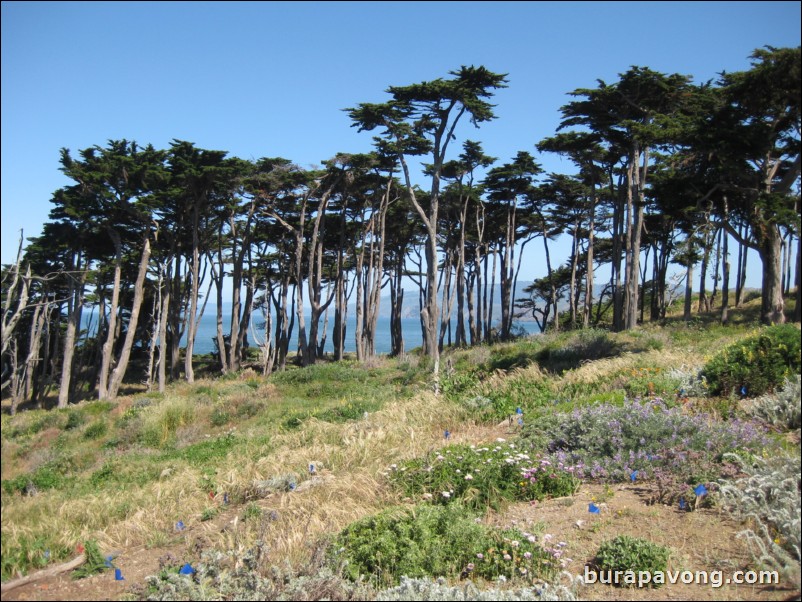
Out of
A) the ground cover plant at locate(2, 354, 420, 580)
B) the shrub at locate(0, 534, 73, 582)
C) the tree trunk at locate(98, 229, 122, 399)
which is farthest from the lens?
the tree trunk at locate(98, 229, 122, 399)

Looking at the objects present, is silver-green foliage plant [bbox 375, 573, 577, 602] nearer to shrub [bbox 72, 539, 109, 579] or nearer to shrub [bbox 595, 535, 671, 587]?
shrub [bbox 595, 535, 671, 587]

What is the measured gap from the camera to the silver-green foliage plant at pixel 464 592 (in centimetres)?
452

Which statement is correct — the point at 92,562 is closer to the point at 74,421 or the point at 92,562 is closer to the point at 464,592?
the point at 464,592

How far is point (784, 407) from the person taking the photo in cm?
704

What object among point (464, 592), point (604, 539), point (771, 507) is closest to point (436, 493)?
point (604, 539)

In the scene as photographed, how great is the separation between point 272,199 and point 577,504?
1158 inches

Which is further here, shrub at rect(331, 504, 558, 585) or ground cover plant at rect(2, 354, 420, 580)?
ground cover plant at rect(2, 354, 420, 580)

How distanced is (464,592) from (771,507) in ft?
9.66

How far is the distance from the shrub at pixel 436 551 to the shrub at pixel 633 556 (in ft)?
1.49

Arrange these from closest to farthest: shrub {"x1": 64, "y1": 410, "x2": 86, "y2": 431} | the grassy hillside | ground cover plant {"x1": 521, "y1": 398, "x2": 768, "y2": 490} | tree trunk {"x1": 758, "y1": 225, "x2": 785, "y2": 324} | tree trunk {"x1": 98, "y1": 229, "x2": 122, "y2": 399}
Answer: the grassy hillside < ground cover plant {"x1": 521, "y1": 398, "x2": 768, "y2": 490} < tree trunk {"x1": 758, "y1": 225, "x2": 785, "y2": 324} < shrub {"x1": 64, "y1": 410, "x2": 86, "y2": 431} < tree trunk {"x1": 98, "y1": 229, "x2": 122, "y2": 399}

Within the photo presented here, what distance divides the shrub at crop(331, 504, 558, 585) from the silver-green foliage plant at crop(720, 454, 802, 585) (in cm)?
173

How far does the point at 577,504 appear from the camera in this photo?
21.0 ft

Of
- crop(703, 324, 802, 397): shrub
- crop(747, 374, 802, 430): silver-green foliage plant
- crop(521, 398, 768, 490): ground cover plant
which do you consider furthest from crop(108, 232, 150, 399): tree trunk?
crop(747, 374, 802, 430): silver-green foliage plant

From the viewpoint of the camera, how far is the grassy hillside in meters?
5.02
